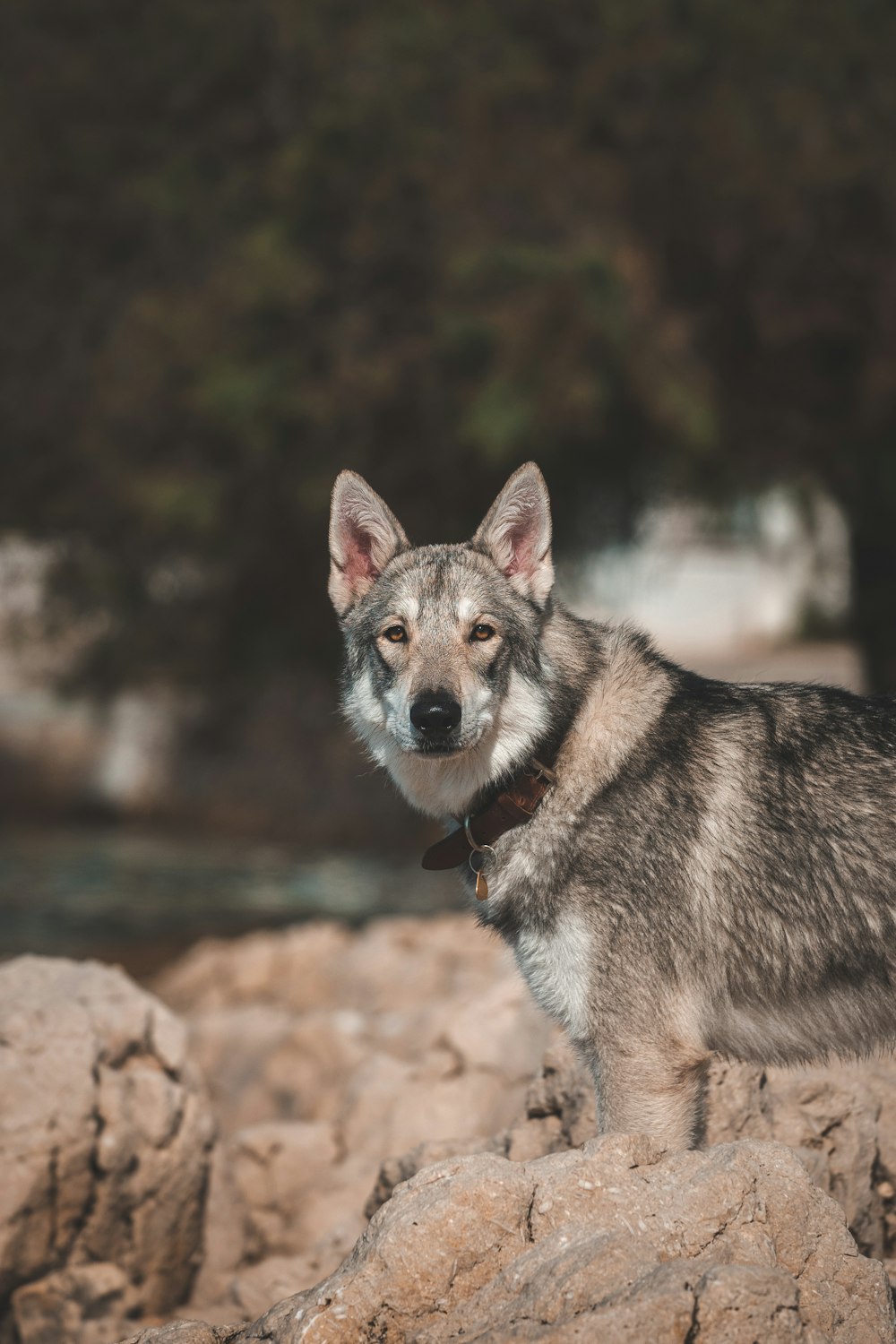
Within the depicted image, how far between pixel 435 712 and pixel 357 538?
3.59 feet

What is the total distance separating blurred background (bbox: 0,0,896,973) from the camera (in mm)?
15523

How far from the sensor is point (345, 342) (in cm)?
1598

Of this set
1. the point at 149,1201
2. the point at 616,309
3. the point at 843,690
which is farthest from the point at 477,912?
the point at 616,309

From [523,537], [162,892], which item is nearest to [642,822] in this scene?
[523,537]

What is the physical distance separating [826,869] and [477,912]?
1143 mm

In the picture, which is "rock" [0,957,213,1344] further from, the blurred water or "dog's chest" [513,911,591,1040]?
the blurred water

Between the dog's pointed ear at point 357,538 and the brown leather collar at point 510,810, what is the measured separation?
3.64 ft

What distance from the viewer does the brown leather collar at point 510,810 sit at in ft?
14.1

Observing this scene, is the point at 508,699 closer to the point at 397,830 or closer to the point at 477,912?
the point at 477,912

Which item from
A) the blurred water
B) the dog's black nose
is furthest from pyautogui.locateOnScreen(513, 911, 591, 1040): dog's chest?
Answer: the blurred water

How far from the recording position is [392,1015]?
28.0ft

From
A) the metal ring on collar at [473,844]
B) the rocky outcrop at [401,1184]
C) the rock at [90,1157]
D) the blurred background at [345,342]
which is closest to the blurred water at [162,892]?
the blurred background at [345,342]

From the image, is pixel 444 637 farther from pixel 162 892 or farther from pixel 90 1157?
pixel 162 892

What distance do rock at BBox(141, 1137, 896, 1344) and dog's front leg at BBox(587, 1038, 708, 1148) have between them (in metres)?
0.44
